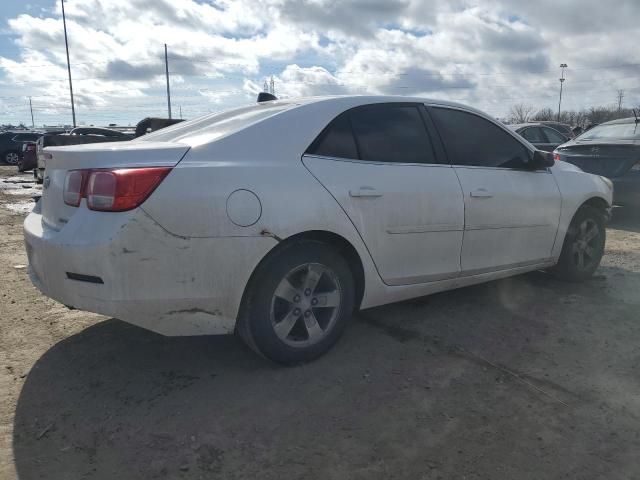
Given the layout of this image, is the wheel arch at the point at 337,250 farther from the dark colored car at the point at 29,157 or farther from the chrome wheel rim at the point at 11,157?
the chrome wheel rim at the point at 11,157

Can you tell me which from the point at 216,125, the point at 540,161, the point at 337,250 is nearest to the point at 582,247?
the point at 540,161

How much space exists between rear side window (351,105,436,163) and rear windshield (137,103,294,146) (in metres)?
0.49

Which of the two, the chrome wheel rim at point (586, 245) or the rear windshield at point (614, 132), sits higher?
the rear windshield at point (614, 132)

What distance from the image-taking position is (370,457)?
7.85 feet

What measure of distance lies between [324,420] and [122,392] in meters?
1.13

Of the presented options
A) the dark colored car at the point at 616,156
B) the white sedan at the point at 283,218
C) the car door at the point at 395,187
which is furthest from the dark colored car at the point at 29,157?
the car door at the point at 395,187

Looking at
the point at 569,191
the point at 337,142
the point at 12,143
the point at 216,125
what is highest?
the point at 12,143

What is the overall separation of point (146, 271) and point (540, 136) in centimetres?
1158

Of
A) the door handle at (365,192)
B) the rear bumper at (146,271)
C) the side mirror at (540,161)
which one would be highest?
the side mirror at (540,161)

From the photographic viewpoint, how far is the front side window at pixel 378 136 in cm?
329

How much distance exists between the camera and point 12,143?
24.4 meters

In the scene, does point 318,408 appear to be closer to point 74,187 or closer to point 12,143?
point 74,187

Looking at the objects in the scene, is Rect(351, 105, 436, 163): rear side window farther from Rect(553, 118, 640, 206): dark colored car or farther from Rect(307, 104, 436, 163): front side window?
Rect(553, 118, 640, 206): dark colored car

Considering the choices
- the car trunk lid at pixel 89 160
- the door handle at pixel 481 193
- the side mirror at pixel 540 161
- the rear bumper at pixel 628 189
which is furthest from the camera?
the rear bumper at pixel 628 189
